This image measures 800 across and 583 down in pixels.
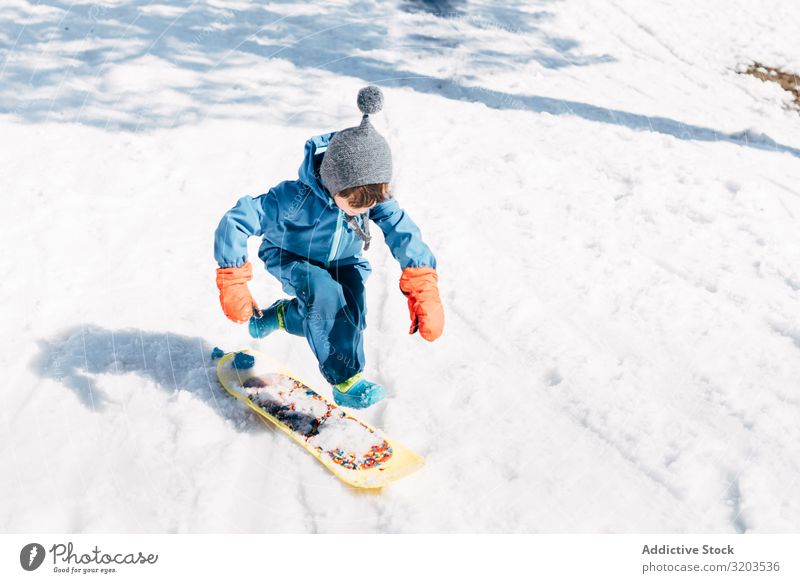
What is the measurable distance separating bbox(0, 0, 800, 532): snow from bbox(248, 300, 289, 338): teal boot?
407 mm

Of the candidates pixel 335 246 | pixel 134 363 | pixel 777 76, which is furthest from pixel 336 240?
pixel 777 76

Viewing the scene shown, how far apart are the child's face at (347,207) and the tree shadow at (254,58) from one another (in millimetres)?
4145

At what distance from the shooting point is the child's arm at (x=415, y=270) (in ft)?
11.4

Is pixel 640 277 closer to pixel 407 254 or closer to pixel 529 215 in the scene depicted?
pixel 529 215

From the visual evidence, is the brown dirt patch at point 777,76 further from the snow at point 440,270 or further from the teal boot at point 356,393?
the teal boot at point 356,393

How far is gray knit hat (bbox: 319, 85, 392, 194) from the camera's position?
3240mm

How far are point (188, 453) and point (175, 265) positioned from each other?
200 cm

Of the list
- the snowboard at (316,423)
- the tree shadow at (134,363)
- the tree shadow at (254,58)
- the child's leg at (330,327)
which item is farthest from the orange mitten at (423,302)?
the tree shadow at (254,58)

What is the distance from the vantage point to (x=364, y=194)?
3.30m

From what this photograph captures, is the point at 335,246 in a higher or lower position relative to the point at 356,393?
higher

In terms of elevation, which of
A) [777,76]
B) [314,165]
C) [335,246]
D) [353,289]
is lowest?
[777,76]

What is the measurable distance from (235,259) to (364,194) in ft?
2.29

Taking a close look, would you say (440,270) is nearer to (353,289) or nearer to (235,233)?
(353,289)

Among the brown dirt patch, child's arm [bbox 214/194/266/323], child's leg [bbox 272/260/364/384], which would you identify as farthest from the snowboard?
the brown dirt patch
